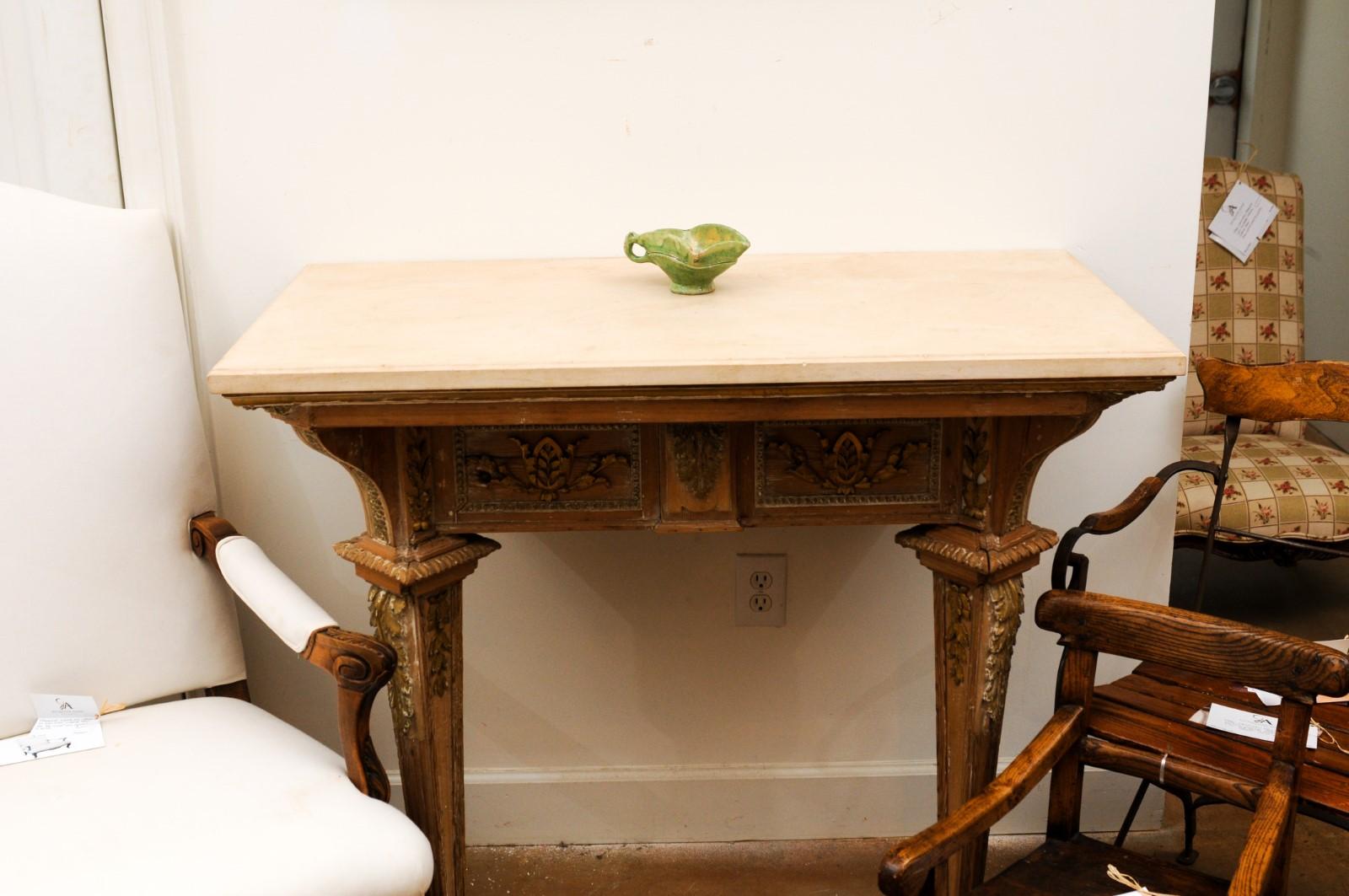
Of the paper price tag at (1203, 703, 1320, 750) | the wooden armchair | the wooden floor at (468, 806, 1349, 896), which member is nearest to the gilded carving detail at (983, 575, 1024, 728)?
the wooden armchair

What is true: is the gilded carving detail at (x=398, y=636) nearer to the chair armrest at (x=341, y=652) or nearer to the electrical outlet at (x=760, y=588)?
the chair armrest at (x=341, y=652)

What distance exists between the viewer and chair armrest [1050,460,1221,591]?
137 cm

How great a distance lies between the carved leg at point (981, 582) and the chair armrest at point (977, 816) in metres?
0.14

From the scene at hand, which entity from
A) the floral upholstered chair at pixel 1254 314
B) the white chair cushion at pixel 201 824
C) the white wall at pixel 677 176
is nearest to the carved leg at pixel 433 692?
the white chair cushion at pixel 201 824

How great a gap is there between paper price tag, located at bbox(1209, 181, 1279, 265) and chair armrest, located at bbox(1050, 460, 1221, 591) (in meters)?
0.66

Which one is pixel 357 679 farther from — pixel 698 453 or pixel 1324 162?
pixel 1324 162

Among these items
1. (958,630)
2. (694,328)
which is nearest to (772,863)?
(958,630)

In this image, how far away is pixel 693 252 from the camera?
1.32 m

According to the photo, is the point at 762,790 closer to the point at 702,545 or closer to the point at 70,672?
the point at 702,545

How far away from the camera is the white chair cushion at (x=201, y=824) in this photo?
41.9 inches

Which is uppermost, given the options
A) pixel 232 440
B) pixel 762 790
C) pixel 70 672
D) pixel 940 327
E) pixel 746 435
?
pixel 940 327

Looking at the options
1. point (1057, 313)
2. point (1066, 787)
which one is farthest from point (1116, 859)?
point (1057, 313)

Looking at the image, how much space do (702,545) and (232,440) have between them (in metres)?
0.72

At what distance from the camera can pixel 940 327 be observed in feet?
4.04
